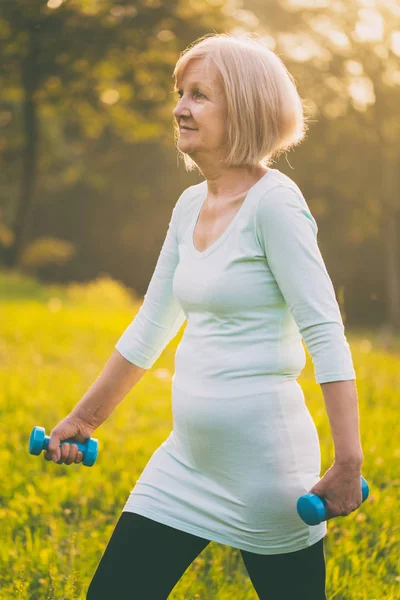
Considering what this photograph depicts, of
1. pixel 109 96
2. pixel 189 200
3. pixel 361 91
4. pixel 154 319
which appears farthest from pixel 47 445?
pixel 361 91

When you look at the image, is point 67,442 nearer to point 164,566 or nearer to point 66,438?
point 66,438

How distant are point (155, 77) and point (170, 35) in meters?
3.10

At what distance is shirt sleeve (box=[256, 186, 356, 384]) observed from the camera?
1854 mm

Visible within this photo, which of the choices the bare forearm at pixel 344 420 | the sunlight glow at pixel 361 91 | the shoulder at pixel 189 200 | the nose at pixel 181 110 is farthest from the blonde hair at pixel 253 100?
the sunlight glow at pixel 361 91

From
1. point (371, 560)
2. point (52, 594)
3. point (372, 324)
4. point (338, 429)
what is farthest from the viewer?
point (372, 324)

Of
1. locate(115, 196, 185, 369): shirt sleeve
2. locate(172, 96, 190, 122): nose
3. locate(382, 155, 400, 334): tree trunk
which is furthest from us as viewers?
locate(382, 155, 400, 334): tree trunk

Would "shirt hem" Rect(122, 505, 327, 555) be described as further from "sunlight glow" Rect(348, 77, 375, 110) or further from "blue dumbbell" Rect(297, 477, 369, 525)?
"sunlight glow" Rect(348, 77, 375, 110)

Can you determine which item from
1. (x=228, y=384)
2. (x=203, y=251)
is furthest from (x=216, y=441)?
(x=203, y=251)

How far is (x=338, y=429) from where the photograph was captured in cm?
183

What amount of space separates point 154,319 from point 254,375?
1.75 feet

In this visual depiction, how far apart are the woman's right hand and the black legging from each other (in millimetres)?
287

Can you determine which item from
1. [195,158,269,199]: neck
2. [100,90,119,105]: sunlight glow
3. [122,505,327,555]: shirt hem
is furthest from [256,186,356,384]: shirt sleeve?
[100,90,119,105]: sunlight glow

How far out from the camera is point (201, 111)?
2.10 m

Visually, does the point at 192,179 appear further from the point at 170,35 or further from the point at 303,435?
the point at 303,435
